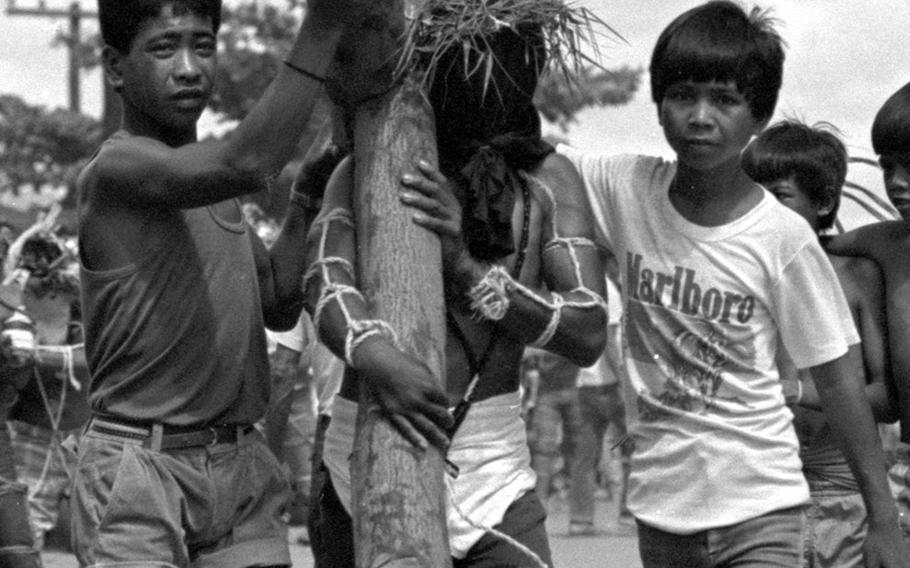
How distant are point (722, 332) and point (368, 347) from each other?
1183 millimetres

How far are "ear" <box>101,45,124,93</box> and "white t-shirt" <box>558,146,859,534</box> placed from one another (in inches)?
55.6

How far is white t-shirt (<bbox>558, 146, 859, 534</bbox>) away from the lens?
4.95 meters

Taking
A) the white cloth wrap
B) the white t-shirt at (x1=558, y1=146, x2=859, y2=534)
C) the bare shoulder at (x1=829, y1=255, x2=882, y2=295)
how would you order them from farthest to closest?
the bare shoulder at (x1=829, y1=255, x2=882, y2=295) < the white t-shirt at (x1=558, y1=146, x2=859, y2=534) < the white cloth wrap

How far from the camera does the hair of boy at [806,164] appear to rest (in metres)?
6.02

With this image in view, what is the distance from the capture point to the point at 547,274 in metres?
4.53

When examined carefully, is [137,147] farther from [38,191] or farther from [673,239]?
[38,191]

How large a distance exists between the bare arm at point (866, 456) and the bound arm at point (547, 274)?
84 centimetres

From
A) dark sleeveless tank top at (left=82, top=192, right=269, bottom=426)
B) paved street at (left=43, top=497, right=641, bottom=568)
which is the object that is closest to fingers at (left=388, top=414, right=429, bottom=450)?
dark sleeveless tank top at (left=82, top=192, right=269, bottom=426)

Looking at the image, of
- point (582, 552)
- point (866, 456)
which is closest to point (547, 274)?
point (866, 456)

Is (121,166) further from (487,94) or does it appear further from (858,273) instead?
(858,273)

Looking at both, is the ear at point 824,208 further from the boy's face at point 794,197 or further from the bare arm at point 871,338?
the bare arm at point 871,338

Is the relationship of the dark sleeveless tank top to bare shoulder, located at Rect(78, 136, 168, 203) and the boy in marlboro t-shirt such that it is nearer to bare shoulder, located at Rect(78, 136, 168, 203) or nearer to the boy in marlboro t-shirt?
bare shoulder, located at Rect(78, 136, 168, 203)

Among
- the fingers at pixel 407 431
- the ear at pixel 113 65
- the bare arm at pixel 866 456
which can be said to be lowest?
the bare arm at pixel 866 456

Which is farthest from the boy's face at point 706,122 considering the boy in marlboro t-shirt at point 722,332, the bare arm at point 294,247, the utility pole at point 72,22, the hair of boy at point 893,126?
the utility pole at point 72,22
